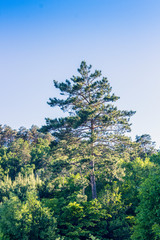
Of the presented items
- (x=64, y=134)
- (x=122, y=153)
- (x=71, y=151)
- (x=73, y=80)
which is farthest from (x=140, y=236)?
(x=73, y=80)

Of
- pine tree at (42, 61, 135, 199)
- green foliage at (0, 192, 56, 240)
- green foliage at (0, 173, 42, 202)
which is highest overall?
pine tree at (42, 61, 135, 199)

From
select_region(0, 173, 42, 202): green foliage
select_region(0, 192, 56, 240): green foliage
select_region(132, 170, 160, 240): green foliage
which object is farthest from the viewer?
select_region(0, 173, 42, 202): green foliage

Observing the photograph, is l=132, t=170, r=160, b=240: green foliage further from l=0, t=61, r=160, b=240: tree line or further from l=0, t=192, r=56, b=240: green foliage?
l=0, t=192, r=56, b=240: green foliage

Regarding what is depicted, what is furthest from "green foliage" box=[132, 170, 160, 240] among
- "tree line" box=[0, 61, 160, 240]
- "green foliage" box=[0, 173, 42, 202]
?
"green foliage" box=[0, 173, 42, 202]

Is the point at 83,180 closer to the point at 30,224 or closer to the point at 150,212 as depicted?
the point at 30,224

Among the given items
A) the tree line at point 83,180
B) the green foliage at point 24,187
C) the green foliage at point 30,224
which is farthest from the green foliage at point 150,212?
the green foliage at point 24,187

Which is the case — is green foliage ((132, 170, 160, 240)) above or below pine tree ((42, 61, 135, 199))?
below

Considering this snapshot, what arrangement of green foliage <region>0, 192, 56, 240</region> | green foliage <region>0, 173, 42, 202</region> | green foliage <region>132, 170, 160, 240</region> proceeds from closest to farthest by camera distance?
1. green foliage <region>132, 170, 160, 240</region>
2. green foliage <region>0, 192, 56, 240</region>
3. green foliage <region>0, 173, 42, 202</region>

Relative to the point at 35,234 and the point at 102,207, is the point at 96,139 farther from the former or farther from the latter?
the point at 35,234

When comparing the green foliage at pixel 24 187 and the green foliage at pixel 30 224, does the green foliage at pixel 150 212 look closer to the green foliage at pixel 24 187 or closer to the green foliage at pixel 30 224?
the green foliage at pixel 30 224

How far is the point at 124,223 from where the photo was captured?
21.5 meters

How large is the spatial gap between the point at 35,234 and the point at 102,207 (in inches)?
297

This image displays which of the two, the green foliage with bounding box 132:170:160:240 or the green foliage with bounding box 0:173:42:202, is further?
the green foliage with bounding box 0:173:42:202

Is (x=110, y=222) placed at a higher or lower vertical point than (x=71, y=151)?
lower
